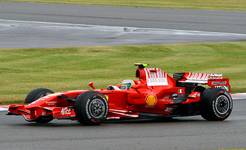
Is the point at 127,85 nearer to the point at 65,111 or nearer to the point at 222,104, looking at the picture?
the point at 65,111

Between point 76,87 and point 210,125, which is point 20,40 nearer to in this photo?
point 76,87

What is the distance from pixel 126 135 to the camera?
501 inches

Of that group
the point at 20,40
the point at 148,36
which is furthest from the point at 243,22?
the point at 20,40

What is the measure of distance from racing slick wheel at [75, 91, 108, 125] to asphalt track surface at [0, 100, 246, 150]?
126mm

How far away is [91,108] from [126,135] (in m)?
1.05

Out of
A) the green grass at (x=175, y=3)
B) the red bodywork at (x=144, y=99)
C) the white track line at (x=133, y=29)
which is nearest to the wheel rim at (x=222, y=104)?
the red bodywork at (x=144, y=99)

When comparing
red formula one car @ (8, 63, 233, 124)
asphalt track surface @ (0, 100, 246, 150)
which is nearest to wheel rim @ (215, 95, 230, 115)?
red formula one car @ (8, 63, 233, 124)

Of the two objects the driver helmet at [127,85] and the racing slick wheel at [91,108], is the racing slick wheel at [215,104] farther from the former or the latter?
the racing slick wheel at [91,108]

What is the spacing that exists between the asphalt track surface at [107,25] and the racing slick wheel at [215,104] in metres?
13.9

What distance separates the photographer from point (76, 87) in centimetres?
2014

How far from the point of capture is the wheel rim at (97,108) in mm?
13570

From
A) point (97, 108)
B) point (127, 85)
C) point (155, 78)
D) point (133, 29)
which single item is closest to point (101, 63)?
point (133, 29)

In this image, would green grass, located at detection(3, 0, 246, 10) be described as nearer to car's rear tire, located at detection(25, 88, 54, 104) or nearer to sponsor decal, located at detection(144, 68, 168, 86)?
sponsor decal, located at detection(144, 68, 168, 86)

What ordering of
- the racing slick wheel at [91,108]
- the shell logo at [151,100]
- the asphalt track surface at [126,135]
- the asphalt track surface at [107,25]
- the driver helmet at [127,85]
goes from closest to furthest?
1. the asphalt track surface at [126,135]
2. the racing slick wheel at [91,108]
3. the shell logo at [151,100]
4. the driver helmet at [127,85]
5. the asphalt track surface at [107,25]
